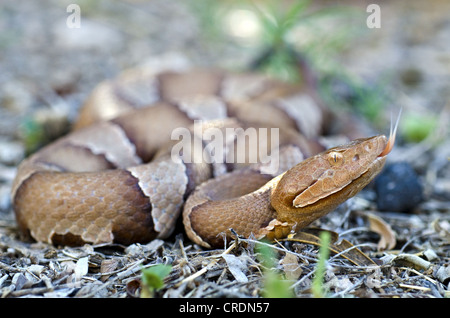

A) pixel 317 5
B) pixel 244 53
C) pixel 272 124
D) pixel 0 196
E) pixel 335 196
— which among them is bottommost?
pixel 0 196

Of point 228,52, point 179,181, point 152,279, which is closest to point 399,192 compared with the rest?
point 179,181

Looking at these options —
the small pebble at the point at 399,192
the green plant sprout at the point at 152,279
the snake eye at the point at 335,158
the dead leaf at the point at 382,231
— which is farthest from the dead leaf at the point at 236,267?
the small pebble at the point at 399,192

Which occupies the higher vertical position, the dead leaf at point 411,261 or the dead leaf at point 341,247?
the dead leaf at point 341,247

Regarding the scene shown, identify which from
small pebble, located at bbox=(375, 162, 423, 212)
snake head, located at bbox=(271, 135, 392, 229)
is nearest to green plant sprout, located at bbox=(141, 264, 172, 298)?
snake head, located at bbox=(271, 135, 392, 229)

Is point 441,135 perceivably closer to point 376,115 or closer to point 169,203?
point 376,115

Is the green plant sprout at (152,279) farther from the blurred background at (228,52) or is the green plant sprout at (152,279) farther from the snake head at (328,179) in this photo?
the blurred background at (228,52)

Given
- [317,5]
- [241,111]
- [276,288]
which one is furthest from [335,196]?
[317,5]

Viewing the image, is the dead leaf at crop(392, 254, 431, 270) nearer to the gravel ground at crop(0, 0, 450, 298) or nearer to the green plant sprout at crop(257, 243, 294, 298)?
the gravel ground at crop(0, 0, 450, 298)
